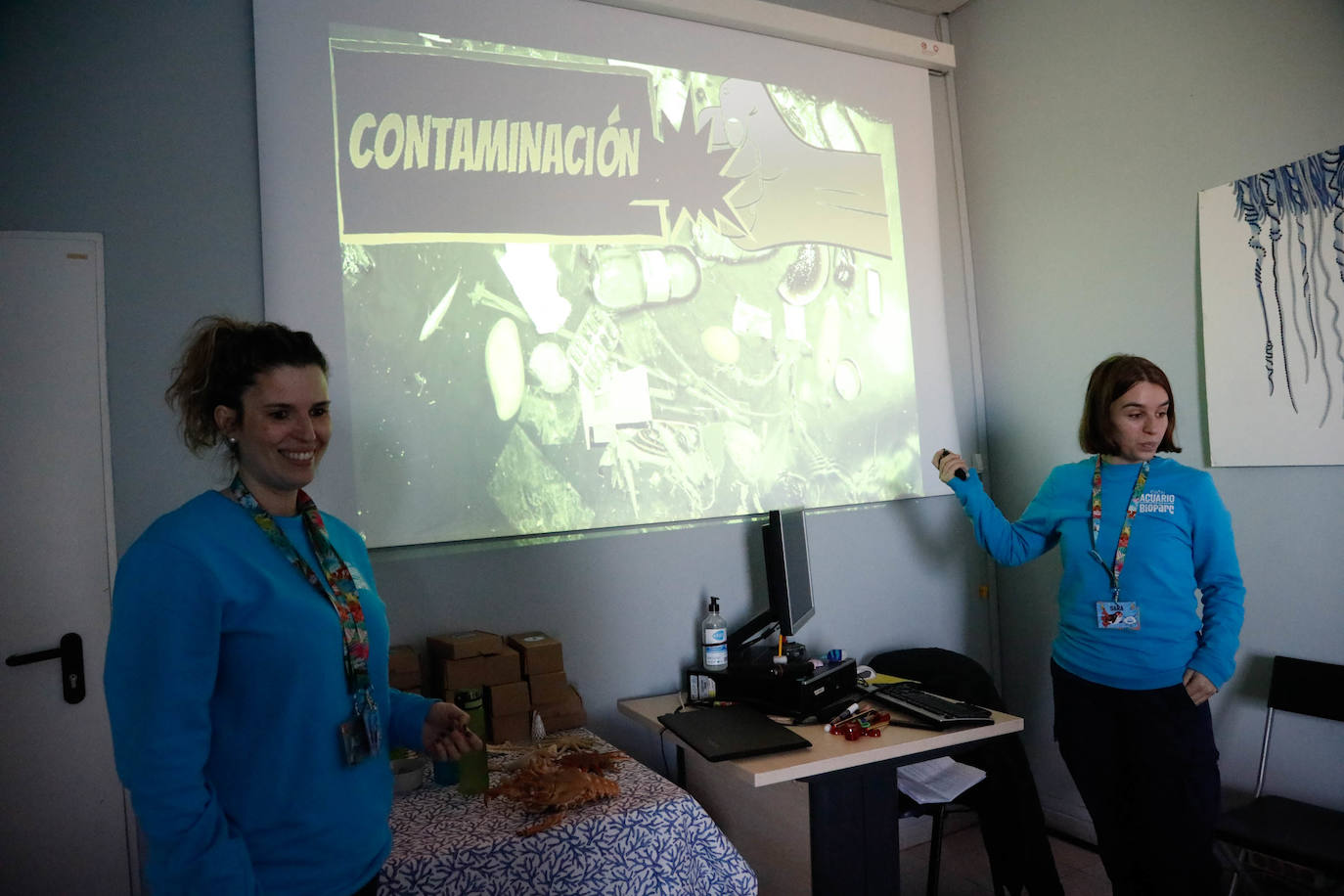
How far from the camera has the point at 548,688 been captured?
93.7 inches

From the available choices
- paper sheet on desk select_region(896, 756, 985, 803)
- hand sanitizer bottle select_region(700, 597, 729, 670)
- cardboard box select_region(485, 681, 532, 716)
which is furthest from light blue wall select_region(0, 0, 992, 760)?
paper sheet on desk select_region(896, 756, 985, 803)

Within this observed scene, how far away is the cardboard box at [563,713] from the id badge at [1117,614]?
4.68ft

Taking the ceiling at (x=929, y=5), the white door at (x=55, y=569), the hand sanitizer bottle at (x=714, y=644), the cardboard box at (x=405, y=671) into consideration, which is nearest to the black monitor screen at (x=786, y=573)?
the hand sanitizer bottle at (x=714, y=644)

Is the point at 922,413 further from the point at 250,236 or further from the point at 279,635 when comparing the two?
the point at 279,635

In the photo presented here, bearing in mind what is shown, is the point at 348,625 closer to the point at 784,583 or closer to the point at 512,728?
the point at 512,728

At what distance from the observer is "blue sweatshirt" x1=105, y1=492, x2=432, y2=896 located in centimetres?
106

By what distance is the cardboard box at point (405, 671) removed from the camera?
221 centimetres

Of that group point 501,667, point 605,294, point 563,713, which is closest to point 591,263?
point 605,294

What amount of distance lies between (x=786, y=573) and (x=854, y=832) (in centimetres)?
73

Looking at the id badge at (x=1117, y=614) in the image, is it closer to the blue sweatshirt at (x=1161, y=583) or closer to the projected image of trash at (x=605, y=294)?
the blue sweatshirt at (x=1161, y=583)

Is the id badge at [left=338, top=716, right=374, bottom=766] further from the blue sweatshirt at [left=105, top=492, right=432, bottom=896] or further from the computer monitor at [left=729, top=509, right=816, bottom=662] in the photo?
the computer monitor at [left=729, top=509, right=816, bottom=662]

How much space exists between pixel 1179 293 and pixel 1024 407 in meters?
0.72

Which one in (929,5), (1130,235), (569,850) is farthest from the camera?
(929,5)

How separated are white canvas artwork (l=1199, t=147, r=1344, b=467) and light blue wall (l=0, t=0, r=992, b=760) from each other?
1779mm
